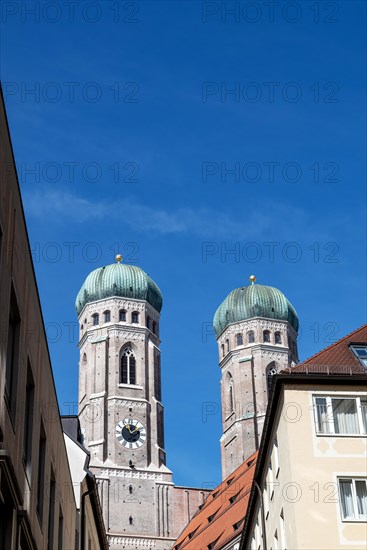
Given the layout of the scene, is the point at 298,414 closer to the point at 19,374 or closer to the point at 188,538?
the point at 19,374

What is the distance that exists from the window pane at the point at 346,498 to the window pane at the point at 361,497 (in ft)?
0.52

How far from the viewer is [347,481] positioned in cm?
2617

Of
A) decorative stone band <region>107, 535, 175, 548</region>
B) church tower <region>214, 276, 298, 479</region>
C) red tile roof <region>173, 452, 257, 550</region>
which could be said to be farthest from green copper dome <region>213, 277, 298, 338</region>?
decorative stone band <region>107, 535, 175, 548</region>

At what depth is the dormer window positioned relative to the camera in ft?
96.6

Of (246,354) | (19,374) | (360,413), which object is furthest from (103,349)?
(19,374)

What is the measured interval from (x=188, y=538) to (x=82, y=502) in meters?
45.6

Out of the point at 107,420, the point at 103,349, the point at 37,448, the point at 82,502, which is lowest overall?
the point at 37,448

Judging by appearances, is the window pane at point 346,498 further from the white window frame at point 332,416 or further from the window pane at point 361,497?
the white window frame at point 332,416

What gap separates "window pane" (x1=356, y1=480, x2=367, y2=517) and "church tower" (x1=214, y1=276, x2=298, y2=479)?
72.7m

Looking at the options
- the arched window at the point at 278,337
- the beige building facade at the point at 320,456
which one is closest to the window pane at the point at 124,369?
the arched window at the point at 278,337

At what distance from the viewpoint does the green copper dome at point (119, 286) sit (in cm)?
10256

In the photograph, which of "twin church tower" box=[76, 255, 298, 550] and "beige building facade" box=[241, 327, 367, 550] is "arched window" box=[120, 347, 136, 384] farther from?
"beige building facade" box=[241, 327, 367, 550]

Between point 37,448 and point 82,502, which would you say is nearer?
point 37,448

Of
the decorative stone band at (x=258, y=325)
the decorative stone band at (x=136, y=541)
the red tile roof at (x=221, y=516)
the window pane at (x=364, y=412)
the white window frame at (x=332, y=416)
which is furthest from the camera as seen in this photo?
the decorative stone band at (x=258, y=325)
